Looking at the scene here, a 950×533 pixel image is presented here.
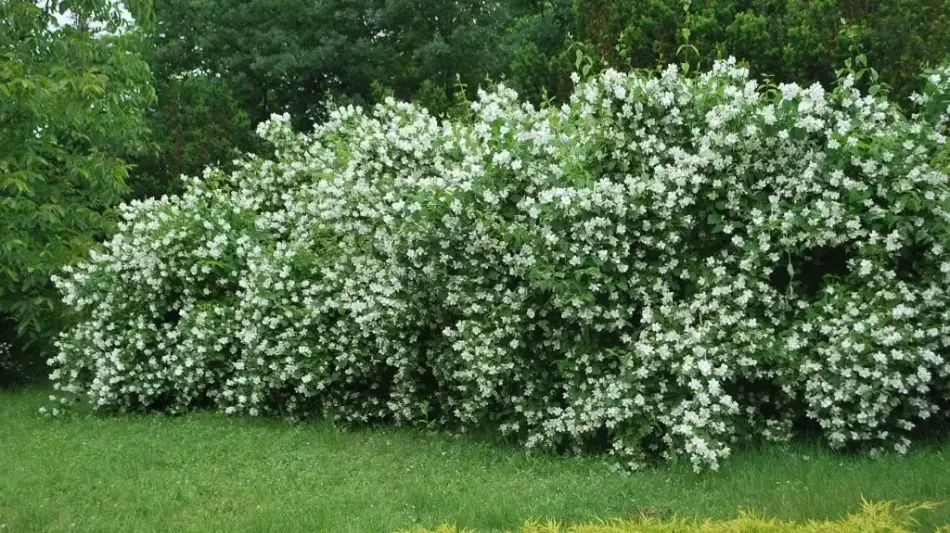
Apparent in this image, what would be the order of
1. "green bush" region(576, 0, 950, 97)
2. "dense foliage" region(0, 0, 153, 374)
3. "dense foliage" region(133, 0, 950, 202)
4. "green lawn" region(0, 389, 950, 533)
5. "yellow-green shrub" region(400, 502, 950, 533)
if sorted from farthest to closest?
"dense foliage" region(133, 0, 950, 202), "green bush" region(576, 0, 950, 97), "dense foliage" region(0, 0, 153, 374), "green lawn" region(0, 389, 950, 533), "yellow-green shrub" region(400, 502, 950, 533)

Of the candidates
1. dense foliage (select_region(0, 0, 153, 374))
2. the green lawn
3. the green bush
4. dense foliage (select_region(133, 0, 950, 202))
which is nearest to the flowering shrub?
the green lawn

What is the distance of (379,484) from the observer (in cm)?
613

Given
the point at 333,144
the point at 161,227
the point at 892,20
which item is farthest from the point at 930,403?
the point at 892,20

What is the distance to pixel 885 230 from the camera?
6309mm

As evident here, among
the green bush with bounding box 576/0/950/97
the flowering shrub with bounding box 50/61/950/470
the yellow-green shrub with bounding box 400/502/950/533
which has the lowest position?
the yellow-green shrub with bounding box 400/502/950/533

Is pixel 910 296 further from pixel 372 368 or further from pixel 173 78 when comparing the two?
pixel 173 78

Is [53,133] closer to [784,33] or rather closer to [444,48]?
[784,33]

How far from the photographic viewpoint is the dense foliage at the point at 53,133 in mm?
9172

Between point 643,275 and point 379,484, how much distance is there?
7.23ft

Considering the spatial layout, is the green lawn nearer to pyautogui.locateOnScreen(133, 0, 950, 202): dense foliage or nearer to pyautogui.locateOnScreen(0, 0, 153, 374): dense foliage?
pyautogui.locateOnScreen(0, 0, 153, 374): dense foliage

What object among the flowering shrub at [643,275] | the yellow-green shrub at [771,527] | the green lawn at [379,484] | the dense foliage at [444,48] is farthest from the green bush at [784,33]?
the yellow-green shrub at [771,527]

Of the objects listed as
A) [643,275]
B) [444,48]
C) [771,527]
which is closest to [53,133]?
[643,275]

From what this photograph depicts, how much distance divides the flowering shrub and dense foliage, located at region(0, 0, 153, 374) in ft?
9.39

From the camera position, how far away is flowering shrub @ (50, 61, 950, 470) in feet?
20.1
